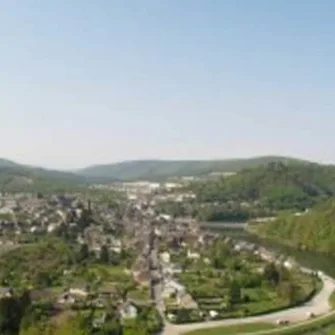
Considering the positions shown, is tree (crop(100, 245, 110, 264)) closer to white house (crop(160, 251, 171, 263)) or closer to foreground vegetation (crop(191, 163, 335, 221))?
white house (crop(160, 251, 171, 263))


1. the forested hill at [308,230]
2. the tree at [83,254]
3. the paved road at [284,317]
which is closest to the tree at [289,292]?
the paved road at [284,317]

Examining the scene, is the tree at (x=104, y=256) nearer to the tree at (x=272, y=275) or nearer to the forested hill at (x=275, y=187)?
the tree at (x=272, y=275)

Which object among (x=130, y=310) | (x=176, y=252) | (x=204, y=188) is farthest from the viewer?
(x=204, y=188)

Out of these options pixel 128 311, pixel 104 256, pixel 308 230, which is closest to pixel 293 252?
pixel 308 230

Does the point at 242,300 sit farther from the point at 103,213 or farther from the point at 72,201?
the point at 72,201

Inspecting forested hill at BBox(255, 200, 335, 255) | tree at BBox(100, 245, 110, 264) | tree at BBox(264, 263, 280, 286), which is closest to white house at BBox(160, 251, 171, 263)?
tree at BBox(100, 245, 110, 264)

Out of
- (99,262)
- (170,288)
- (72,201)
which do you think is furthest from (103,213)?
(170,288)

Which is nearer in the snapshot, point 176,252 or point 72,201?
point 176,252
